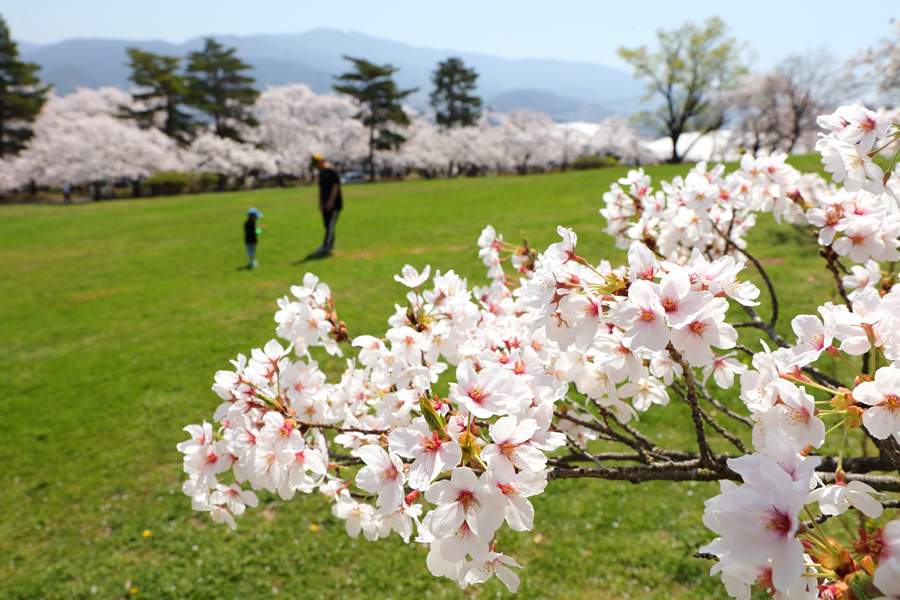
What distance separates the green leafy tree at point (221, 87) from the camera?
41.5 metres

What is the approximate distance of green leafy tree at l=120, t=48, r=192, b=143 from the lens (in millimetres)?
39562

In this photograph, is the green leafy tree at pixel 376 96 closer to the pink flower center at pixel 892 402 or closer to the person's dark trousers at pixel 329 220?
the person's dark trousers at pixel 329 220

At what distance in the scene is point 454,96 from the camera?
154ft

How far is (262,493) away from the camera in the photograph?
4.29 metres

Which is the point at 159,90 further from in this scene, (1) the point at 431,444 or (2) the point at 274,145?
(1) the point at 431,444

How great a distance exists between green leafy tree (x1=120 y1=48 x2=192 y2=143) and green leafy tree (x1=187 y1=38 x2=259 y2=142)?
1.14 metres

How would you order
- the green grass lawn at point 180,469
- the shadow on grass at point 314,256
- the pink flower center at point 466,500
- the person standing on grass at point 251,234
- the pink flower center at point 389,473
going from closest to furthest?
the pink flower center at point 466,500 → the pink flower center at point 389,473 → the green grass lawn at point 180,469 → the person standing on grass at point 251,234 → the shadow on grass at point 314,256

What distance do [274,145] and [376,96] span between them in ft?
37.9

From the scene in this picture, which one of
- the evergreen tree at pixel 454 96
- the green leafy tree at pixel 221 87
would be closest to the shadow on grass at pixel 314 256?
the green leafy tree at pixel 221 87

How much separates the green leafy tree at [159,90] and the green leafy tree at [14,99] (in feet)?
20.1

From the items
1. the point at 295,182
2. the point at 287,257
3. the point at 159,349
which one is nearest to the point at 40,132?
the point at 295,182

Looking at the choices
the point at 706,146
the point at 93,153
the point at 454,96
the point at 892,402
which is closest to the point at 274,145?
the point at 93,153

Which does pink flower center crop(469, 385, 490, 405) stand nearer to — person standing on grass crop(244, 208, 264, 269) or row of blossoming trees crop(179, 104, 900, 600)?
row of blossoming trees crop(179, 104, 900, 600)

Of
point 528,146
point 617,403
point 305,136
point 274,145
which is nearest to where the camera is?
point 617,403
